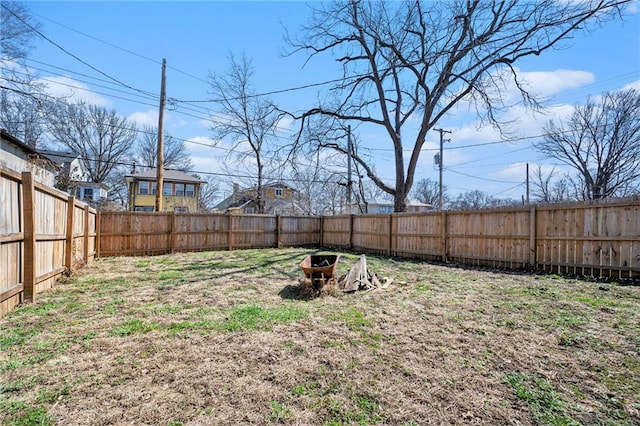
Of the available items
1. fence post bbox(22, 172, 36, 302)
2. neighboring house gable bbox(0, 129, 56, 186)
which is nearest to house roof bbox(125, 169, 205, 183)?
neighboring house gable bbox(0, 129, 56, 186)

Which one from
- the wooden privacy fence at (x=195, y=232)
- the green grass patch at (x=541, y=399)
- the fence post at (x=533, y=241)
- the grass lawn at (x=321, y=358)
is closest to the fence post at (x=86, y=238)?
the wooden privacy fence at (x=195, y=232)

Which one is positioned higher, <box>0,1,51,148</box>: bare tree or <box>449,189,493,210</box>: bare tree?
<box>0,1,51,148</box>: bare tree

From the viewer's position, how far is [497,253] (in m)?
8.54

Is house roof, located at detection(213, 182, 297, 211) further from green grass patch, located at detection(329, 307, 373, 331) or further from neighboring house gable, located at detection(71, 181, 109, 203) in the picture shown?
green grass patch, located at detection(329, 307, 373, 331)

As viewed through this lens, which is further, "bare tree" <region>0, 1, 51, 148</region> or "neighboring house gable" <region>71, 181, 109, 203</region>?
"neighboring house gable" <region>71, 181, 109, 203</region>

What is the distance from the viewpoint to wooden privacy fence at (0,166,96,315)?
3631mm

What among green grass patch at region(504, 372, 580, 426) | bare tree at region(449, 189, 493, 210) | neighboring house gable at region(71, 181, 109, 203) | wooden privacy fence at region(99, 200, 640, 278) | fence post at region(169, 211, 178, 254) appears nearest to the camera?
green grass patch at region(504, 372, 580, 426)

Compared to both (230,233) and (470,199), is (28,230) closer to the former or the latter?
(230,233)

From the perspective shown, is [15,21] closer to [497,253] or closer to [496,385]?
[496,385]

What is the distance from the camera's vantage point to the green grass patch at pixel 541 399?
205 centimetres

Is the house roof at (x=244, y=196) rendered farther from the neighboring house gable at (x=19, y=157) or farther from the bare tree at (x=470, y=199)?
the bare tree at (x=470, y=199)

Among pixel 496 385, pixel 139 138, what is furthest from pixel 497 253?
pixel 139 138

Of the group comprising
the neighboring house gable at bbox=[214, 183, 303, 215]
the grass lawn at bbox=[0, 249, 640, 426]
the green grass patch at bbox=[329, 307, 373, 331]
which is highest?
the neighboring house gable at bbox=[214, 183, 303, 215]

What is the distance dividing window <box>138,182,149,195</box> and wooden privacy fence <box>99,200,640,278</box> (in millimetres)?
18285
